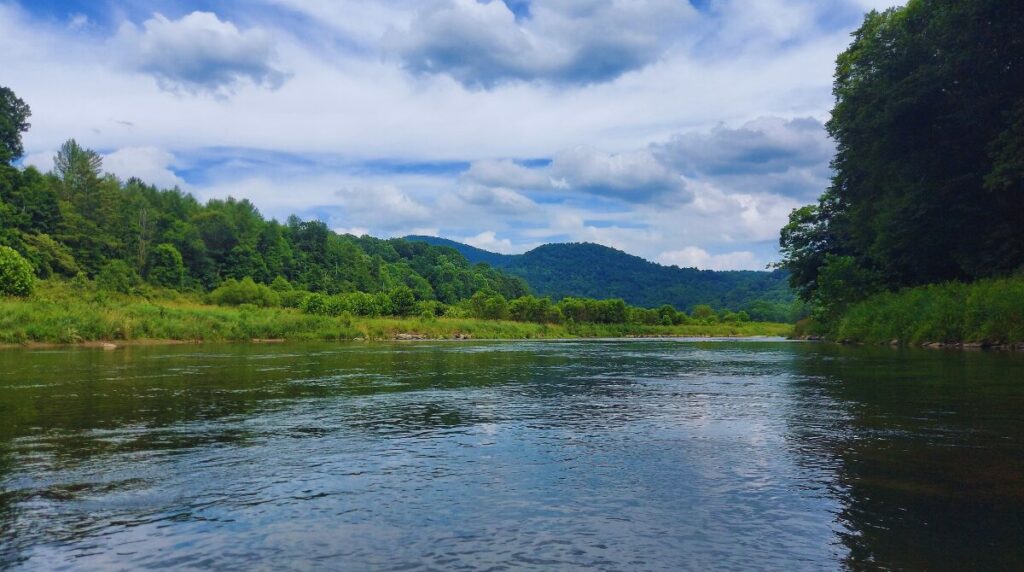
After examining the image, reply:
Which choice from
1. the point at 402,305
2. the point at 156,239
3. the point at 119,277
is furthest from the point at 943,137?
the point at 156,239

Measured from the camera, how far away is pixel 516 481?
6.70 m

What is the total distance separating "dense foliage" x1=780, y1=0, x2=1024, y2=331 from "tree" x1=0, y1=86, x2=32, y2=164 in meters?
121

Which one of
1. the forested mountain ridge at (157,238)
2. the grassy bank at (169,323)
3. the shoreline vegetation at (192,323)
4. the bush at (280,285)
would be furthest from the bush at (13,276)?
the bush at (280,285)

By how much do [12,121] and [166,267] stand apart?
35139 millimetres

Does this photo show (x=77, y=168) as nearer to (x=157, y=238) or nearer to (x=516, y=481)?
(x=157, y=238)

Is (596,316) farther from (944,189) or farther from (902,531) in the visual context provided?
(902,531)

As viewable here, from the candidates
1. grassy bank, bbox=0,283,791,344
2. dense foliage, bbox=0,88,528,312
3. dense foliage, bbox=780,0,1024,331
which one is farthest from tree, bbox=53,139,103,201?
dense foliage, bbox=780,0,1024,331

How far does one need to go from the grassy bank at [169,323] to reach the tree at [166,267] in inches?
853

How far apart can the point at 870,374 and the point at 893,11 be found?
129 ft

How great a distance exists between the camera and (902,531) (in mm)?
4988

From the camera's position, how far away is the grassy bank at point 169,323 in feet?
136

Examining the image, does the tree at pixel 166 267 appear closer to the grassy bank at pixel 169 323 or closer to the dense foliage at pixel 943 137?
the grassy bank at pixel 169 323

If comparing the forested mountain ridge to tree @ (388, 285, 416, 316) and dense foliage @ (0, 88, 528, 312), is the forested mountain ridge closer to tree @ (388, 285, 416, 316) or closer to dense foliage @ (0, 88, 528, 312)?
dense foliage @ (0, 88, 528, 312)

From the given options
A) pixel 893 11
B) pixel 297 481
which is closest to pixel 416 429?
pixel 297 481
